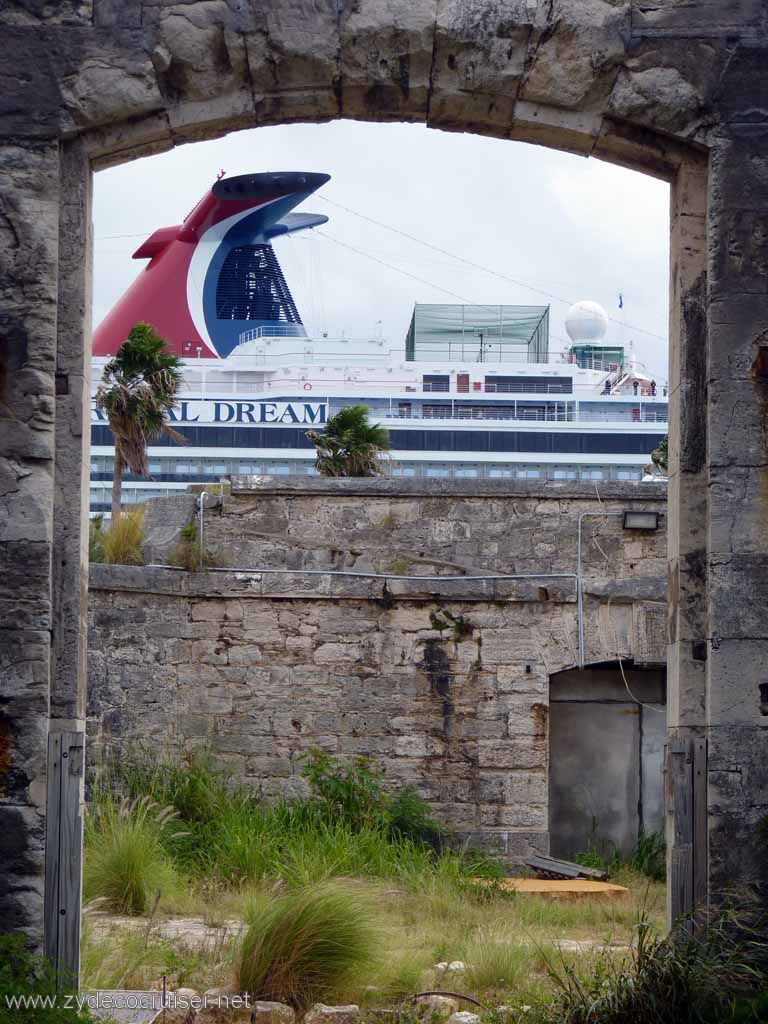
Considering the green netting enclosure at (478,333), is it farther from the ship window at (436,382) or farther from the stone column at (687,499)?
the stone column at (687,499)

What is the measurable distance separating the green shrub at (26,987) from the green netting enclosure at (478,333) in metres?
62.2

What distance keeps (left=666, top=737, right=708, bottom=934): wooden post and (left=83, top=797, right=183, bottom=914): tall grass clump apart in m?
3.53

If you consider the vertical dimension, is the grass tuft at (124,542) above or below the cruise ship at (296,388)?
below

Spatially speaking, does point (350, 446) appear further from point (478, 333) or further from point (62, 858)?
point (478, 333)

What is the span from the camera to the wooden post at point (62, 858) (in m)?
4.79

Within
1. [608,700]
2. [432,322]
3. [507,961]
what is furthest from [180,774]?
[432,322]

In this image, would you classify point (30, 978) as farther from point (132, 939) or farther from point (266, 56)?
point (266, 56)

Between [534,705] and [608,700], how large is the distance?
2.38ft

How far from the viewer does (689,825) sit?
4.95 meters

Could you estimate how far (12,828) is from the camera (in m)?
4.75

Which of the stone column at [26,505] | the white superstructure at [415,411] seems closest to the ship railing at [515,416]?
the white superstructure at [415,411]

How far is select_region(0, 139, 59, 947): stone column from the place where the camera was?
15.6ft

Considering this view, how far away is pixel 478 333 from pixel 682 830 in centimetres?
6548

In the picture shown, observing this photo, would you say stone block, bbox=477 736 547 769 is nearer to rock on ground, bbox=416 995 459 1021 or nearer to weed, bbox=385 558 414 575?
weed, bbox=385 558 414 575
